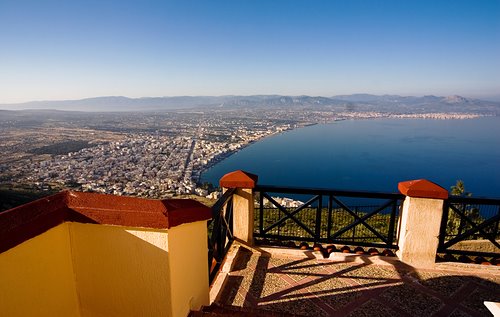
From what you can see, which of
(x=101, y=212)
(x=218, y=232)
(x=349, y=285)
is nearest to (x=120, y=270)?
(x=101, y=212)

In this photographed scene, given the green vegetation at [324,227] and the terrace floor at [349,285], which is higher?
the terrace floor at [349,285]

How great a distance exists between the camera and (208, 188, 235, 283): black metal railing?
3.33 meters

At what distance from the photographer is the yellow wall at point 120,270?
5.36 ft

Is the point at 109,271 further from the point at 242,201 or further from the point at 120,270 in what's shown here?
the point at 242,201

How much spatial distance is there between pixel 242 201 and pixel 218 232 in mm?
910

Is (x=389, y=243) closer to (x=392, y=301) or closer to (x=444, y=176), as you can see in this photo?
(x=392, y=301)

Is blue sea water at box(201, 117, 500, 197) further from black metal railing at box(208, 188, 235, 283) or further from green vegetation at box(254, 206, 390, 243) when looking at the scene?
black metal railing at box(208, 188, 235, 283)

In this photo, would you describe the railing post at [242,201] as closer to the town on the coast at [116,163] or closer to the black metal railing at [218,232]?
the black metal railing at [218,232]

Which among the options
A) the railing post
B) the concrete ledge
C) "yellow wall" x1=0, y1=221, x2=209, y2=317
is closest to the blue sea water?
the railing post

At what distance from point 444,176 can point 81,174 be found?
251 ft

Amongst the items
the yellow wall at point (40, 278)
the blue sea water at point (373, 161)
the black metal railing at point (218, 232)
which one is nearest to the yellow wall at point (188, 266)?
the yellow wall at point (40, 278)

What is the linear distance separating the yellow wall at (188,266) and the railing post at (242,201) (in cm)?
207

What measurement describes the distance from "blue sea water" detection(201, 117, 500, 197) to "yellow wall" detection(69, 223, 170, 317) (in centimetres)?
5995

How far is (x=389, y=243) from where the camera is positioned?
4426 mm
